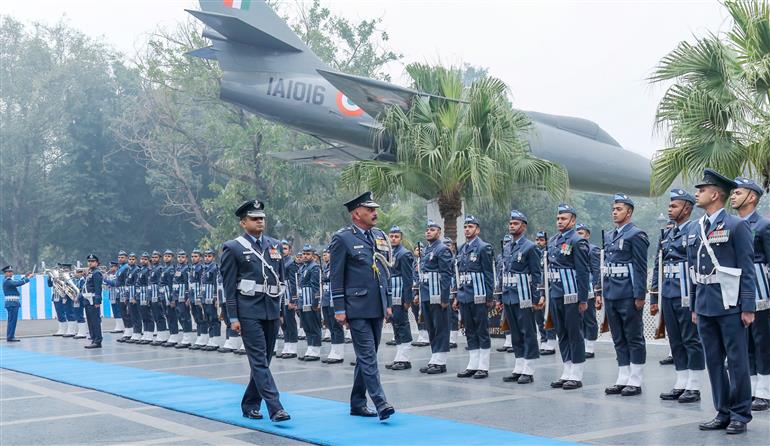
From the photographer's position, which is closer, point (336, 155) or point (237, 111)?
point (336, 155)

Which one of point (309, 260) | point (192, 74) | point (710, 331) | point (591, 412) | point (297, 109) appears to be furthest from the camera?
point (192, 74)

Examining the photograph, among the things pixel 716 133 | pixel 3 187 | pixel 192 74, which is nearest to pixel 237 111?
pixel 192 74

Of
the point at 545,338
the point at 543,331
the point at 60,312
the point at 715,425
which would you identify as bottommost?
the point at 715,425

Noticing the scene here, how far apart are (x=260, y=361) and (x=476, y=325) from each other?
382 centimetres

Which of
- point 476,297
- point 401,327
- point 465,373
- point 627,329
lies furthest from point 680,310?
point 401,327

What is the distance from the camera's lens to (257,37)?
22938 millimetres

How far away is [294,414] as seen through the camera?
845 centimetres

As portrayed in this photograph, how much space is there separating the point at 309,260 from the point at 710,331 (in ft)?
29.1

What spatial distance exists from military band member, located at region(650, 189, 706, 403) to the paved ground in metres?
0.23

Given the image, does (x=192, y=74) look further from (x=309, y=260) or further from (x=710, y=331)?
(x=710, y=331)

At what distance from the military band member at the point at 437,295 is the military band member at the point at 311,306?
2909 mm

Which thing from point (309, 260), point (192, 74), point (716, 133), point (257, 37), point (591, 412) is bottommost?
point (591, 412)

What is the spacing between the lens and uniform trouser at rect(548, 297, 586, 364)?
9500 millimetres

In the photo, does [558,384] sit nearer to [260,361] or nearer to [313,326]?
[260,361]
